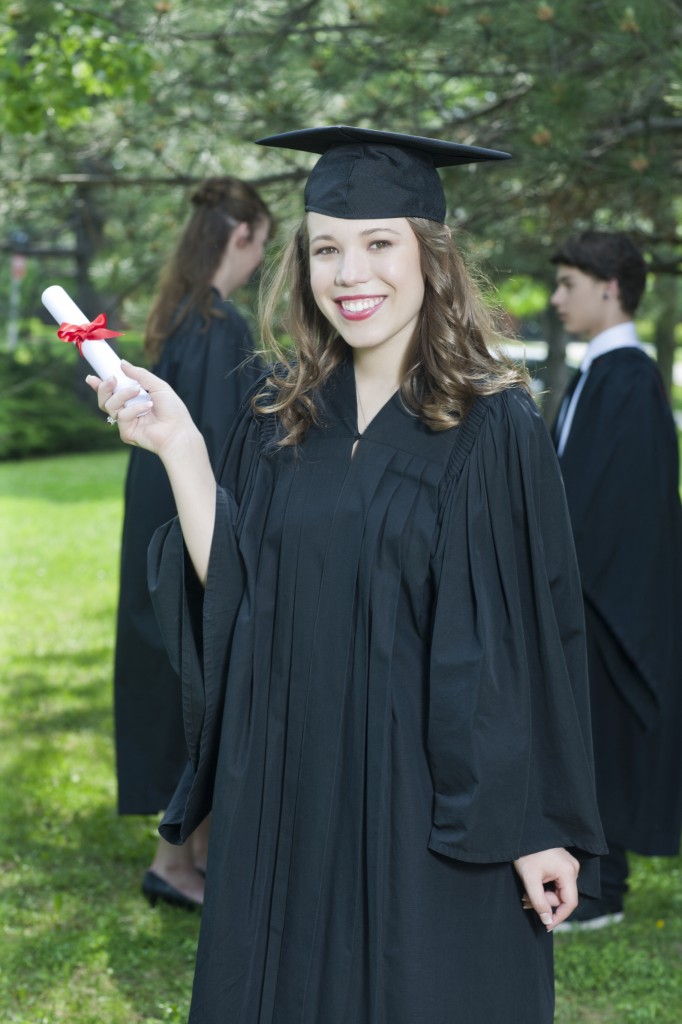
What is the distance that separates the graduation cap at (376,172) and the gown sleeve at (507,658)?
1.26 feet

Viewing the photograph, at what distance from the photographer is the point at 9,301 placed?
1880 centimetres

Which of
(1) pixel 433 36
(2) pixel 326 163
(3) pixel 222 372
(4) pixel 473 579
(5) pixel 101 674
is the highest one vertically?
(1) pixel 433 36

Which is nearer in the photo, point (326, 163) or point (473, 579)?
point (473, 579)

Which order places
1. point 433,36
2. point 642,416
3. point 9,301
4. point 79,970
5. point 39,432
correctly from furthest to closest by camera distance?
point 9,301 → point 39,432 → point 433,36 → point 642,416 → point 79,970

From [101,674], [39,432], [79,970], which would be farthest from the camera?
[39,432]

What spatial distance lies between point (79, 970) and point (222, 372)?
1.78 m

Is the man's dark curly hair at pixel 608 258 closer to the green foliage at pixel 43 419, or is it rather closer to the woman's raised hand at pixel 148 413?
the woman's raised hand at pixel 148 413

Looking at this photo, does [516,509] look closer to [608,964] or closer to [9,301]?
[608,964]

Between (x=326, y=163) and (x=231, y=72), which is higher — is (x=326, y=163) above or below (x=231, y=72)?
below

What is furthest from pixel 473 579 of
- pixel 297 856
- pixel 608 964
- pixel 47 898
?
pixel 47 898

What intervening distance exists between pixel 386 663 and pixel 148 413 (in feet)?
1.95

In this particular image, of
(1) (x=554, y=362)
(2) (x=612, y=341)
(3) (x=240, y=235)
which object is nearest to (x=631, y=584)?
(2) (x=612, y=341)

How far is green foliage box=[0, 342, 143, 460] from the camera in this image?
15.1 metres

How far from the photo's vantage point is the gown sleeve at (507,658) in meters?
2.05
